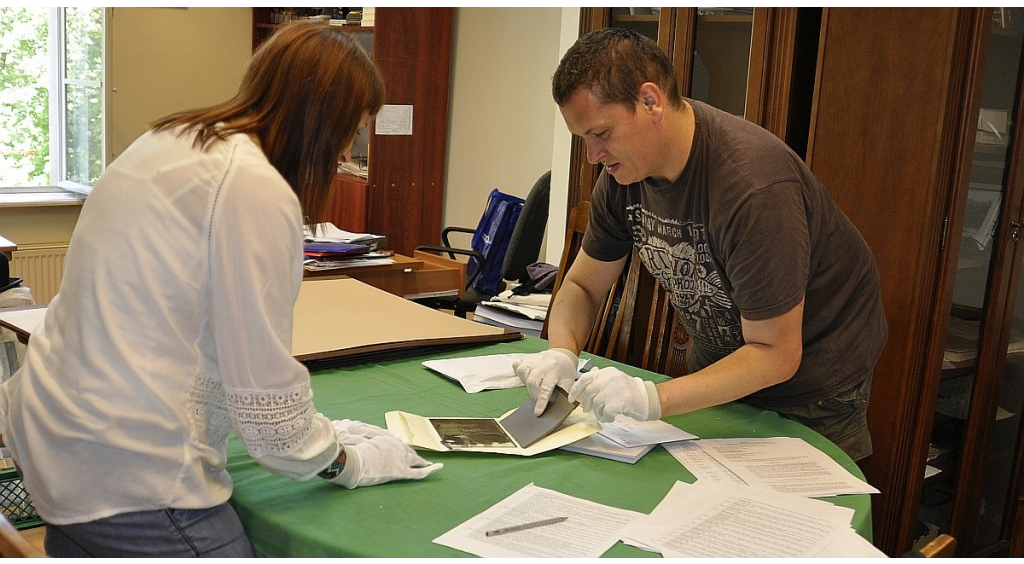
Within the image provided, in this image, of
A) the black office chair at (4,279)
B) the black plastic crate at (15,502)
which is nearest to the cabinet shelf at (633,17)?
the black plastic crate at (15,502)

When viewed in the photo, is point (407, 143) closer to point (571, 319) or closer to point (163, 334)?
point (571, 319)

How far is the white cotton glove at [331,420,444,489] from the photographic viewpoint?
1.18 meters

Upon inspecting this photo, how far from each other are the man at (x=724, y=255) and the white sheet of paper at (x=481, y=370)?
11 cm

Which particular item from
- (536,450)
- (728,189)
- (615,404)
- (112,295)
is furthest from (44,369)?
(728,189)

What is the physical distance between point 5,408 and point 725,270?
108 cm

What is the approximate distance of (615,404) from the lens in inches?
54.6

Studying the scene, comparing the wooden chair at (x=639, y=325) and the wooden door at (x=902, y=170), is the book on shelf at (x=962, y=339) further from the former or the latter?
the wooden chair at (x=639, y=325)

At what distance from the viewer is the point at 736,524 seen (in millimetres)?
1153

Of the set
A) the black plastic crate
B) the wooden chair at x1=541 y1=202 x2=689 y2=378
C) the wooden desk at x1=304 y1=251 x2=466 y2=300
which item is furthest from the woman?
the wooden desk at x1=304 y1=251 x2=466 y2=300

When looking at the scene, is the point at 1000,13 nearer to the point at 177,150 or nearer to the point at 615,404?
the point at 615,404

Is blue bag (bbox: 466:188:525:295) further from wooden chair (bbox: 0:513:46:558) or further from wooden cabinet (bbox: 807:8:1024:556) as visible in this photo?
wooden chair (bbox: 0:513:46:558)

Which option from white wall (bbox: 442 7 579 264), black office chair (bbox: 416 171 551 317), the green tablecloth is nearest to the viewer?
the green tablecloth

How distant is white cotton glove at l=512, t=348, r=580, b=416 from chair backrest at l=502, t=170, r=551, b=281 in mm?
2006

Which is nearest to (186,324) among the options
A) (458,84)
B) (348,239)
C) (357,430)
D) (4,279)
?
(357,430)
